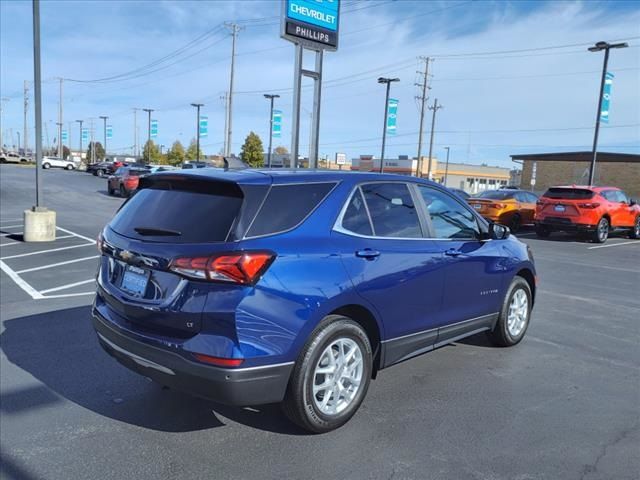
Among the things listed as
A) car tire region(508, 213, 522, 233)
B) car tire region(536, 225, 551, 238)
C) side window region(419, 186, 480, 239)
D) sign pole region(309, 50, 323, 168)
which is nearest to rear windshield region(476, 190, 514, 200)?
car tire region(508, 213, 522, 233)

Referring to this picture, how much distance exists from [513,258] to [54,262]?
27.3ft

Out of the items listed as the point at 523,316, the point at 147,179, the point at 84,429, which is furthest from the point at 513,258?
the point at 84,429

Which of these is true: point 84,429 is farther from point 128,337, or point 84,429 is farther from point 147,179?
point 147,179

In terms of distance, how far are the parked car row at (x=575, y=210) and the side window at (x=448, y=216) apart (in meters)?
11.6

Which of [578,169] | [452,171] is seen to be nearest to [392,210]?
[578,169]

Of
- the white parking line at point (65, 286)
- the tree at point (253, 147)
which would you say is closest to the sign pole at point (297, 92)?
the white parking line at point (65, 286)

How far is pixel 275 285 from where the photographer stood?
3053 millimetres

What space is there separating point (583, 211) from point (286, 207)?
14737 mm

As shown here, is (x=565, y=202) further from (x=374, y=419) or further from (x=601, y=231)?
(x=374, y=419)

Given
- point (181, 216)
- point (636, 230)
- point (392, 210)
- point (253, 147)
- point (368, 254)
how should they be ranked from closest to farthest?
point (181, 216)
point (368, 254)
point (392, 210)
point (636, 230)
point (253, 147)

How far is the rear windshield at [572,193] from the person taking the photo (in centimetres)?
1584

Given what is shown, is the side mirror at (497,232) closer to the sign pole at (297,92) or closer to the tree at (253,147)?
the sign pole at (297,92)

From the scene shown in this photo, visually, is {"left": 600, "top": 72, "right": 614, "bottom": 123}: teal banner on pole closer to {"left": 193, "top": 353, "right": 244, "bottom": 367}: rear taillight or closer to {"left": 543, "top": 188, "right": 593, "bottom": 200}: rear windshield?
{"left": 543, "top": 188, "right": 593, "bottom": 200}: rear windshield

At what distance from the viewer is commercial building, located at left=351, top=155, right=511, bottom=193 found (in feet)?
278
